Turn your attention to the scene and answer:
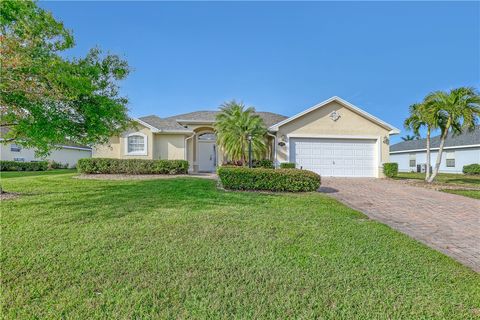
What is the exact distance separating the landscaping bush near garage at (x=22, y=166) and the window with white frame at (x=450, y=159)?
129 ft

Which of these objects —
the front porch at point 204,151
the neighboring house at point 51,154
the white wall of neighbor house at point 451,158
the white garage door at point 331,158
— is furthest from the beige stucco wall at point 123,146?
A: the white wall of neighbor house at point 451,158

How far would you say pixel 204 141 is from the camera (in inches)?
824

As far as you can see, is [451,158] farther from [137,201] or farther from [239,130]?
[137,201]

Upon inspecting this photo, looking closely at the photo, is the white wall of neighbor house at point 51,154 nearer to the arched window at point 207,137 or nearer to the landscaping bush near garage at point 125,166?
the landscaping bush near garage at point 125,166

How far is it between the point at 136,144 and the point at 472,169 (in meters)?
29.1

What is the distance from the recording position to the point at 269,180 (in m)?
9.73

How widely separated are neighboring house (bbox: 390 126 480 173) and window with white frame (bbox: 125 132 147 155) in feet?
76.8

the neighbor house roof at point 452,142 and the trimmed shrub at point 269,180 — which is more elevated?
the neighbor house roof at point 452,142

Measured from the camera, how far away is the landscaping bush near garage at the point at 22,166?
20.8m

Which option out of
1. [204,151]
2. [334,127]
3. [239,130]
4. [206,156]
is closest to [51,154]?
[204,151]

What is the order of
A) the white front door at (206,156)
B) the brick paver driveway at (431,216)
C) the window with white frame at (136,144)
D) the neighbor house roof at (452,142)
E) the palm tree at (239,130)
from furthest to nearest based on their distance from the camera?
the neighbor house roof at (452,142) < the white front door at (206,156) < the window with white frame at (136,144) < the palm tree at (239,130) < the brick paver driveway at (431,216)

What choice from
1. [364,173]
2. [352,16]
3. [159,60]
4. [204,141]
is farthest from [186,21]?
[364,173]

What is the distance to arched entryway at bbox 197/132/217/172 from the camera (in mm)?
20969

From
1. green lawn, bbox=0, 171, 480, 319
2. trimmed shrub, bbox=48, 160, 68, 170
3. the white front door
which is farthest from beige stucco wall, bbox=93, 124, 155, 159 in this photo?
trimmed shrub, bbox=48, 160, 68, 170
